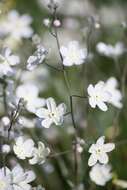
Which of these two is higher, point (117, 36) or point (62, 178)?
point (117, 36)

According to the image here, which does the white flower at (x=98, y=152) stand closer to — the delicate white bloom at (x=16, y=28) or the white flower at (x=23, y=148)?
the white flower at (x=23, y=148)

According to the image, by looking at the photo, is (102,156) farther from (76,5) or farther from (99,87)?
(76,5)

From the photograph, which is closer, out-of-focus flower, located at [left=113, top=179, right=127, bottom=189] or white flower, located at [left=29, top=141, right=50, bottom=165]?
white flower, located at [left=29, top=141, right=50, bottom=165]

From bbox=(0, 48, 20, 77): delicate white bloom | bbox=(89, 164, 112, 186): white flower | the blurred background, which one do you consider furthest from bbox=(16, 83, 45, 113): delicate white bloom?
bbox=(89, 164, 112, 186): white flower

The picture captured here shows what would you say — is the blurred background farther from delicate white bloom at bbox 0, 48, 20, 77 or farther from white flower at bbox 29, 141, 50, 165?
white flower at bbox 29, 141, 50, 165

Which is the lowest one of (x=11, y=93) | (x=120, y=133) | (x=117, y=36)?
(x=120, y=133)

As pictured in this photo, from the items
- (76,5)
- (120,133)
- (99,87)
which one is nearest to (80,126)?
(120,133)

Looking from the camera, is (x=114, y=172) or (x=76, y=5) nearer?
(x=114, y=172)
